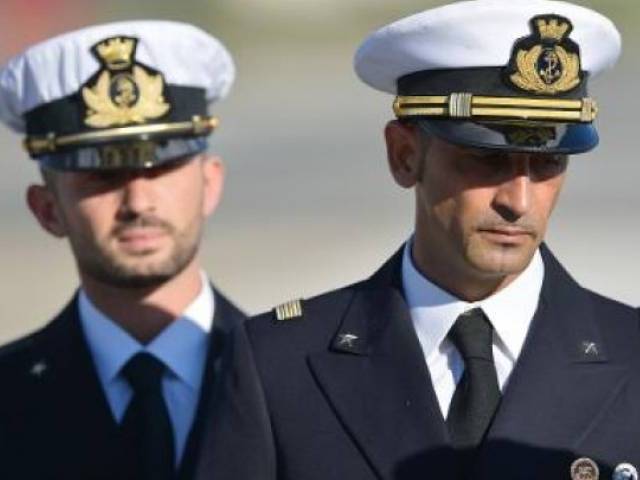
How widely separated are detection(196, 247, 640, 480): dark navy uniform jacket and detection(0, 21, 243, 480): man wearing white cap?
2.66 ft

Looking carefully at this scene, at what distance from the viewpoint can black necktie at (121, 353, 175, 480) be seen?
6.18 metres

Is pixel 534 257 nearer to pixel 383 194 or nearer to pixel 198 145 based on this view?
pixel 198 145

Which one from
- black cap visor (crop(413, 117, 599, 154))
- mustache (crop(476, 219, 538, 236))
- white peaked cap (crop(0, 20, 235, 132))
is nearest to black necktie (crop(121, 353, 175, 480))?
white peaked cap (crop(0, 20, 235, 132))

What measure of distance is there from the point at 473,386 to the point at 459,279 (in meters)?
0.21

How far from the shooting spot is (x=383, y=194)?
1820 cm

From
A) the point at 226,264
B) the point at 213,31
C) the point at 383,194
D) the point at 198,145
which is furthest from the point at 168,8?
the point at 198,145

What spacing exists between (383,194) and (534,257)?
12930mm

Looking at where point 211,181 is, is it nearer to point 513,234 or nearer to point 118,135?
point 118,135

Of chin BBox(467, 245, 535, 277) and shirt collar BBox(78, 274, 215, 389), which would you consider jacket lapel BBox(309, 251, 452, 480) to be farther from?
shirt collar BBox(78, 274, 215, 389)

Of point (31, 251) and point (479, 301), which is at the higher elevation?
point (479, 301)

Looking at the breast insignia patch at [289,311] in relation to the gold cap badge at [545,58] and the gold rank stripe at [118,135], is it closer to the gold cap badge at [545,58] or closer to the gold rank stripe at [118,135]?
the gold cap badge at [545,58]

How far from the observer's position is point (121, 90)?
20.9 ft

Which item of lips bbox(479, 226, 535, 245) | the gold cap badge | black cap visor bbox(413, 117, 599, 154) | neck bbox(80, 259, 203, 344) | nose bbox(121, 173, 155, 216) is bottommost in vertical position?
neck bbox(80, 259, 203, 344)

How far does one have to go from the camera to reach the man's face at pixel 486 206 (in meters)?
4.99
